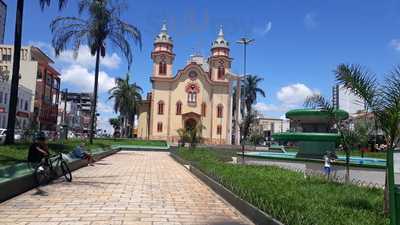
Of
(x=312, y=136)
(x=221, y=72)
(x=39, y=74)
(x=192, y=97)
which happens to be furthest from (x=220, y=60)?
(x=312, y=136)

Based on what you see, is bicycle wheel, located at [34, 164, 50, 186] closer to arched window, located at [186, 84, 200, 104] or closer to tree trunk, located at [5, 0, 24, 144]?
tree trunk, located at [5, 0, 24, 144]

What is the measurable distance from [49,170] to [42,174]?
1.98 feet

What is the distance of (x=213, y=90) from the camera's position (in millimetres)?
82875

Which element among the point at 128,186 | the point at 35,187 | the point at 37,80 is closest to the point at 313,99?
the point at 128,186

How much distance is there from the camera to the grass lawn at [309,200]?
7012 millimetres

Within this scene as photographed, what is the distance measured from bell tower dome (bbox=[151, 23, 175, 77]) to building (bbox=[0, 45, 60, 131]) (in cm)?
1745

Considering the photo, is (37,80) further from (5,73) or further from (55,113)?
A: (55,113)

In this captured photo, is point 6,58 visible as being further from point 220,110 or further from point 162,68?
point 220,110

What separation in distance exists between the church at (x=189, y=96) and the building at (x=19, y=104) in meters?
20.6

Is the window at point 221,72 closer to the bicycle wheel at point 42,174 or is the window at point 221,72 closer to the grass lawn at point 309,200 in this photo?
the grass lawn at point 309,200

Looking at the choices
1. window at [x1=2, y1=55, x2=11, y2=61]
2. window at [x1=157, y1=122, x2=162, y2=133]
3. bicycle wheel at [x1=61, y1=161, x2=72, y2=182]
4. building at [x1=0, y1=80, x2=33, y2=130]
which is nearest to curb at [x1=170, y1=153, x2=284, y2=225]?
bicycle wheel at [x1=61, y1=161, x2=72, y2=182]

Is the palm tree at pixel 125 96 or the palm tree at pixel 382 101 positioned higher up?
the palm tree at pixel 125 96

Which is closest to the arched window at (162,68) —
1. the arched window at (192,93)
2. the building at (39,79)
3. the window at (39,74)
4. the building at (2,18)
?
the arched window at (192,93)

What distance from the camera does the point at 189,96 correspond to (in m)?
81.9
